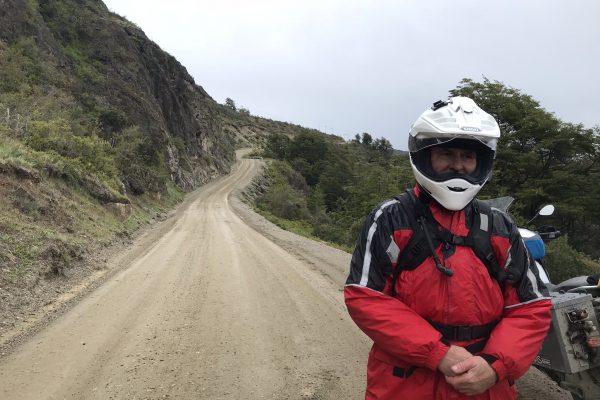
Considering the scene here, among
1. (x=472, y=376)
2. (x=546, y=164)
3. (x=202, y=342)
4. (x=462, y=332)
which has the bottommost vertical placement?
(x=202, y=342)

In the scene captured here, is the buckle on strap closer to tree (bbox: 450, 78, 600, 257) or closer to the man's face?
the man's face

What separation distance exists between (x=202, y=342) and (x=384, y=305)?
3.77m

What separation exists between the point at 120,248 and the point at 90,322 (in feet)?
22.0

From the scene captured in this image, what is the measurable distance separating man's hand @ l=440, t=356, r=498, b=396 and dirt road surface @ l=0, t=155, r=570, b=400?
2.42 m

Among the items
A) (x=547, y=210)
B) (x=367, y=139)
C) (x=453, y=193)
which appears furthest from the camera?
(x=367, y=139)

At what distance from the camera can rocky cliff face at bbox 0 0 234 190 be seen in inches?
1102

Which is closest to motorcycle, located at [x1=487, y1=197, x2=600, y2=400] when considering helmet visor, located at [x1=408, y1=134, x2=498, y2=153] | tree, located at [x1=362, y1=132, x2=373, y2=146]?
helmet visor, located at [x1=408, y1=134, x2=498, y2=153]

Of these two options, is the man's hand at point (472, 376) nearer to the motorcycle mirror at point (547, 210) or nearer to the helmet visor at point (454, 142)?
the helmet visor at point (454, 142)

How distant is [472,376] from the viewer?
6.01ft

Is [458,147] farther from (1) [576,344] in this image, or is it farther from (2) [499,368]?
(1) [576,344]

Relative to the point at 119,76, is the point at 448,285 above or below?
below

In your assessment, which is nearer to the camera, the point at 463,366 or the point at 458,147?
the point at 463,366

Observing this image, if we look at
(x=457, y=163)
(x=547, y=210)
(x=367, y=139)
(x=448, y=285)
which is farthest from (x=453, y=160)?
(x=367, y=139)

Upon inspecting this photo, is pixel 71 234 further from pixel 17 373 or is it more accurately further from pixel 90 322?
pixel 17 373
